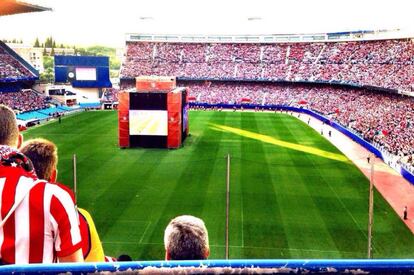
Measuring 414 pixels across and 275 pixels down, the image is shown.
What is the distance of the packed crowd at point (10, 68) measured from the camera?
6461 centimetres

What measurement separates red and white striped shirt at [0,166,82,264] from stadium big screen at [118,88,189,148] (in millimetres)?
32346

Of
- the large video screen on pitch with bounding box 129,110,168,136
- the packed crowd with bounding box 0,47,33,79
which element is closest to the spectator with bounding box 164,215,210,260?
the large video screen on pitch with bounding box 129,110,168,136

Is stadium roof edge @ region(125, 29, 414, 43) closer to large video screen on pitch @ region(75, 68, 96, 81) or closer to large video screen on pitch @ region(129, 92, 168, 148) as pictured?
large video screen on pitch @ region(75, 68, 96, 81)

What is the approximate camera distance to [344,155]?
35.2 meters

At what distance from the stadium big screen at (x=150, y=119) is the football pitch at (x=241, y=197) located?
123 centimetres

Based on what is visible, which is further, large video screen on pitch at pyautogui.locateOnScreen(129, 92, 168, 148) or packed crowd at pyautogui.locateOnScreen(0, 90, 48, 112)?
packed crowd at pyautogui.locateOnScreen(0, 90, 48, 112)

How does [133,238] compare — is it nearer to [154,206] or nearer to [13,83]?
[154,206]

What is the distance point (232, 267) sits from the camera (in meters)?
2.30

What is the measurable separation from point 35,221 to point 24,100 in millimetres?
65299

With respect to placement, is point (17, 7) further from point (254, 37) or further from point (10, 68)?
point (254, 37)

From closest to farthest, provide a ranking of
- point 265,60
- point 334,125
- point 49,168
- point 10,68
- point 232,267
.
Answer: point 232,267
point 49,168
point 334,125
point 10,68
point 265,60

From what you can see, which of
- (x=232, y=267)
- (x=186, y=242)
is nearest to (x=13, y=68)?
(x=186, y=242)

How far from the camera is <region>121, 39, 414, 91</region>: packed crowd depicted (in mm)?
67938

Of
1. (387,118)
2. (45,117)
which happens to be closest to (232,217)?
(387,118)
